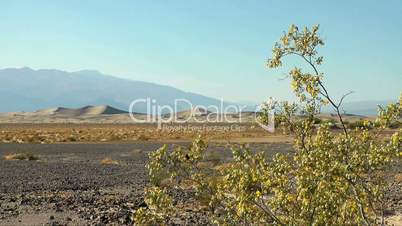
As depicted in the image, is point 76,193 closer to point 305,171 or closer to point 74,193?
point 74,193

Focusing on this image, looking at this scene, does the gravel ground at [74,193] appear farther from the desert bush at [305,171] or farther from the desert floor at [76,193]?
the desert bush at [305,171]

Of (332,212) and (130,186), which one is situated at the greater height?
(332,212)

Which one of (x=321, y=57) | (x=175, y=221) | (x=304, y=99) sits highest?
(x=321, y=57)

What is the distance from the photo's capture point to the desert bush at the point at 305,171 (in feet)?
21.5

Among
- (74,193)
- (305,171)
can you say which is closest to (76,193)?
(74,193)

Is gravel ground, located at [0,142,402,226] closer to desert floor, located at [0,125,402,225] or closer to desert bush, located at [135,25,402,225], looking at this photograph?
desert floor, located at [0,125,402,225]

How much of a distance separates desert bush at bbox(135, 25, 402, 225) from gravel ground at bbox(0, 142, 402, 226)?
6.43 m

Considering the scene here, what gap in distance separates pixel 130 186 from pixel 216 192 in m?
14.8

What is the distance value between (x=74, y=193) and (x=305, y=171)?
14747 millimetres

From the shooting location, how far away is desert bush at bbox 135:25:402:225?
6.57 m

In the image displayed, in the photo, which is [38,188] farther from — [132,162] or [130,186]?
[132,162]

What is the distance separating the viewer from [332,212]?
721cm

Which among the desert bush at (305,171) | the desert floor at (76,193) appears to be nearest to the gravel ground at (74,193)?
the desert floor at (76,193)

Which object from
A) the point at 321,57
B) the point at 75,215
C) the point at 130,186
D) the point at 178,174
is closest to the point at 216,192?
the point at 178,174
